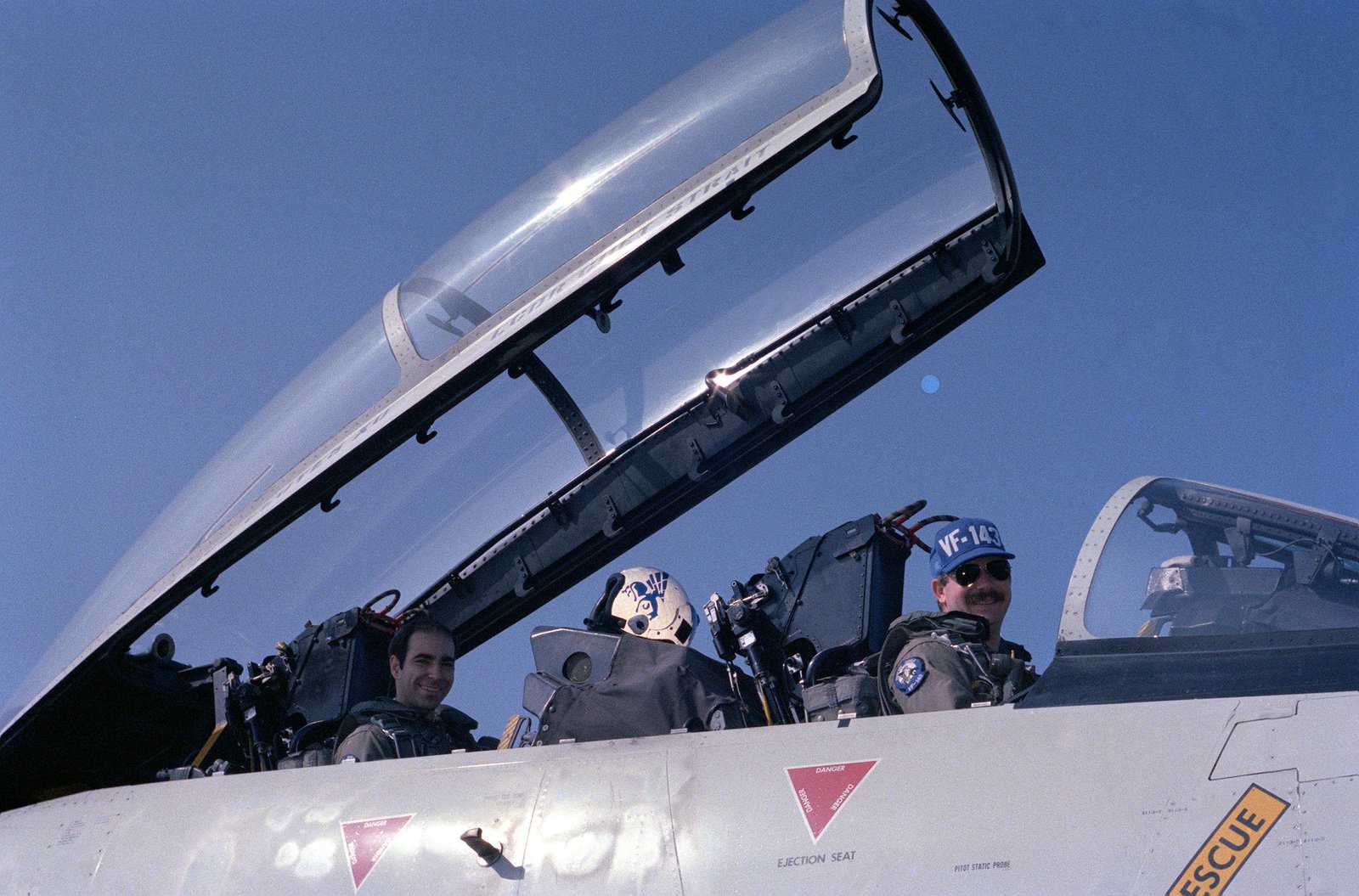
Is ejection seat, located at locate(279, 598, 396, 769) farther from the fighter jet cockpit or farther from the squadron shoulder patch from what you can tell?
the fighter jet cockpit

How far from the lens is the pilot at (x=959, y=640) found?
3.66 m

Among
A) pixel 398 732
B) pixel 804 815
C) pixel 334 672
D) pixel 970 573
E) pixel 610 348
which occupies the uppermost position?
pixel 610 348

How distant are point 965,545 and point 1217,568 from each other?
1.04 meters

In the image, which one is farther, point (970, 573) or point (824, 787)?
point (970, 573)

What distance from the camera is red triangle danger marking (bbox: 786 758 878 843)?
10.5ft

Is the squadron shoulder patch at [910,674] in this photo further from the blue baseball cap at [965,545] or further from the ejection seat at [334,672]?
the ejection seat at [334,672]

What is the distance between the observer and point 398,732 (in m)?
4.38

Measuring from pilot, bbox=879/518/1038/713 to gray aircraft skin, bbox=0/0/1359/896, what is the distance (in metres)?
0.31

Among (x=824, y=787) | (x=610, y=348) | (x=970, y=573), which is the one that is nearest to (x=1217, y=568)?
(x=970, y=573)

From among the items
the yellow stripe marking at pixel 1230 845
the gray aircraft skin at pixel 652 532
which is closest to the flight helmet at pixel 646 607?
the gray aircraft skin at pixel 652 532

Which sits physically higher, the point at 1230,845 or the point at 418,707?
the point at 418,707

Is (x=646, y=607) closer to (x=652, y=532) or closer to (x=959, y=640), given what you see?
(x=652, y=532)

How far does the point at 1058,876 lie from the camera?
285 centimetres

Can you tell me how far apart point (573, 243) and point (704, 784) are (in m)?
2.01
